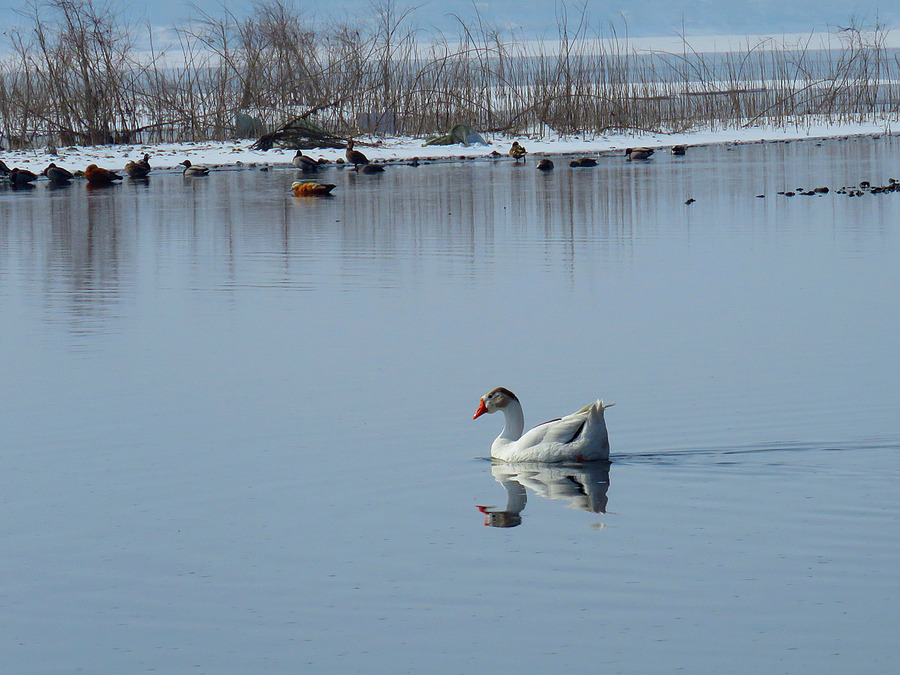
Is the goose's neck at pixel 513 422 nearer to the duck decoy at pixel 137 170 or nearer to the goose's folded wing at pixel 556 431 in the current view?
the goose's folded wing at pixel 556 431

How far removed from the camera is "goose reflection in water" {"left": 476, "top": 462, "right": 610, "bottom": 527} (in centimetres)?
556

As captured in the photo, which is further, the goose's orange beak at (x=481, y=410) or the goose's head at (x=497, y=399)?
the goose's orange beak at (x=481, y=410)

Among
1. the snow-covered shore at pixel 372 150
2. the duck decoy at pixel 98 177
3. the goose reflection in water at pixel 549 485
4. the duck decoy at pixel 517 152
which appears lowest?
the goose reflection in water at pixel 549 485

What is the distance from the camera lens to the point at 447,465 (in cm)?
623

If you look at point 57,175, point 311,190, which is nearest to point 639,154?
point 311,190

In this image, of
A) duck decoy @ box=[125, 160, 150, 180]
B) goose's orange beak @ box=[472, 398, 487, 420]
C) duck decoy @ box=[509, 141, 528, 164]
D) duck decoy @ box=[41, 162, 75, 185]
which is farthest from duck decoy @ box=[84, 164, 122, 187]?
goose's orange beak @ box=[472, 398, 487, 420]

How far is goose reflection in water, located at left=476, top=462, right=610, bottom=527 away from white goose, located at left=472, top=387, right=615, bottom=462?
1.7 inches

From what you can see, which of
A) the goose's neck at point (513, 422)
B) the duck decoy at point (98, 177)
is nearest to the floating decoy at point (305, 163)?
the duck decoy at point (98, 177)

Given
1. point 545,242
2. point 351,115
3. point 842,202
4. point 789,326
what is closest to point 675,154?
point 351,115

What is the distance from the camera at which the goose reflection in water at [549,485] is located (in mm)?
5562

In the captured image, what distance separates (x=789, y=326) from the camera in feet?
30.2

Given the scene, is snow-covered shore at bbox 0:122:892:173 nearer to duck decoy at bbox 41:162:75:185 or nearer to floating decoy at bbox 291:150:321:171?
→ floating decoy at bbox 291:150:321:171

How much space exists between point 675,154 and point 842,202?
12369 mm

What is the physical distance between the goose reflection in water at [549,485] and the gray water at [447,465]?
22mm
